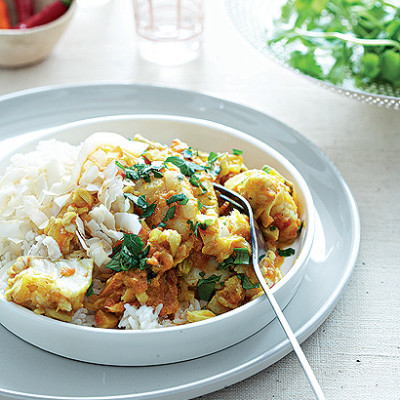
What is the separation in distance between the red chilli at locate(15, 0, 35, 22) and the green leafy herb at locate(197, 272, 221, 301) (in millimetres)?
2554

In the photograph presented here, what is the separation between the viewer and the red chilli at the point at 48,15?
3.67 meters

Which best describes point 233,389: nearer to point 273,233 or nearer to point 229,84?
point 273,233

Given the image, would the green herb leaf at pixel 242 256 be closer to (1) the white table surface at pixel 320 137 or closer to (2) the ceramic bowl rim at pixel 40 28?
(1) the white table surface at pixel 320 137

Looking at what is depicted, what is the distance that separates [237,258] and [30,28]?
238 cm

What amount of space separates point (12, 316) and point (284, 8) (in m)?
2.43

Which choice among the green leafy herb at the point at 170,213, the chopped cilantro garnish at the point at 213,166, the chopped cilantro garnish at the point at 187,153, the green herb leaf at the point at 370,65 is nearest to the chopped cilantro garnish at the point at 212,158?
the chopped cilantro garnish at the point at 213,166

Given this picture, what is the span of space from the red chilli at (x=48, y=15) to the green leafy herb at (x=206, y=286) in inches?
93.3

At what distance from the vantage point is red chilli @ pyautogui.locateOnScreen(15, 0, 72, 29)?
367cm

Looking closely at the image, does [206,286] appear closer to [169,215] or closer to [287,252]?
[169,215]

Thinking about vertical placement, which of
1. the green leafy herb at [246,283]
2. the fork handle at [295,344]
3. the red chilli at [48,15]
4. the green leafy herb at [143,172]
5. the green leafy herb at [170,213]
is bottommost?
the green leafy herb at [246,283]

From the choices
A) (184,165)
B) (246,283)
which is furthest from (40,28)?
(246,283)

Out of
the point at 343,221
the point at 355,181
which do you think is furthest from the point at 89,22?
the point at 343,221

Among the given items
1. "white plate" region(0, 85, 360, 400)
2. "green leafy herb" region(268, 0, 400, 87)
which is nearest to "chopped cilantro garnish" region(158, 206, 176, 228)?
"white plate" region(0, 85, 360, 400)

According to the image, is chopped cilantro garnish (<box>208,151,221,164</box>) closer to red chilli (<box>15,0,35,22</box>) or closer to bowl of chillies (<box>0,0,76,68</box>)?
bowl of chillies (<box>0,0,76,68</box>)
